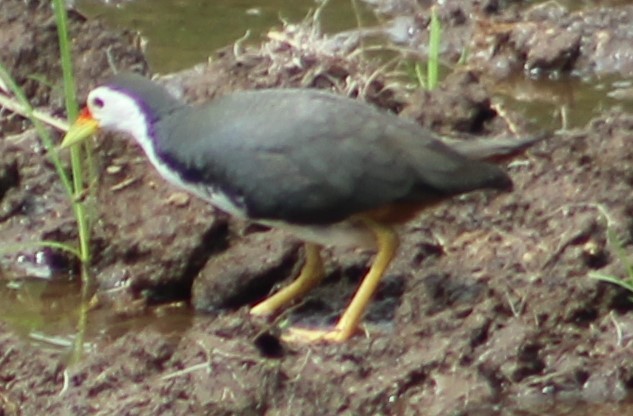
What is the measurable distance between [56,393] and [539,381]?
1652 millimetres

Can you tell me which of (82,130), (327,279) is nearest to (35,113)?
(82,130)

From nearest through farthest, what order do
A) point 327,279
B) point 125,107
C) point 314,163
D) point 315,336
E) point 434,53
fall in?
1. point 314,163
2. point 315,336
3. point 125,107
4. point 327,279
5. point 434,53

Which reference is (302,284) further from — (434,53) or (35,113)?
(35,113)

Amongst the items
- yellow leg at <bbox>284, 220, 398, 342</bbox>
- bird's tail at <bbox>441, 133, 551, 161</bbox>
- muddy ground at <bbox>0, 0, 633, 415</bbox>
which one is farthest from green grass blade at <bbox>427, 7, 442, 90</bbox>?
yellow leg at <bbox>284, 220, 398, 342</bbox>

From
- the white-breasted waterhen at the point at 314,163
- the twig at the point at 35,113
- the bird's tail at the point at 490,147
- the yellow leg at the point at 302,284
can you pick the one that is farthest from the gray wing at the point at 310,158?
the twig at the point at 35,113

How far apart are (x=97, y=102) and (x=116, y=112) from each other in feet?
0.36

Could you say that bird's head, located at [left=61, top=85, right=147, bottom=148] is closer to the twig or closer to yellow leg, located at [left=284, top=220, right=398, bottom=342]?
the twig

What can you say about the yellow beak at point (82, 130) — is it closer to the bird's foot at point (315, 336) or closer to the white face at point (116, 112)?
the white face at point (116, 112)

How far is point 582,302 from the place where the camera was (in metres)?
6.72

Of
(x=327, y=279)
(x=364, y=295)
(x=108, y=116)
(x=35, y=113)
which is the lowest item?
(x=327, y=279)

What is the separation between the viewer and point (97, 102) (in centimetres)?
707

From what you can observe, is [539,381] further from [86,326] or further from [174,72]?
[174,72]

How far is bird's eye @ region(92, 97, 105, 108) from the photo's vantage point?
23.1 feet

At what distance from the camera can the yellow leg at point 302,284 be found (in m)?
7.10
